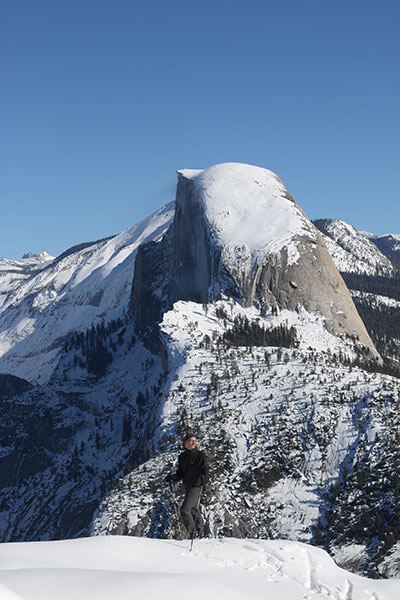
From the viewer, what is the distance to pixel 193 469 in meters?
23.0

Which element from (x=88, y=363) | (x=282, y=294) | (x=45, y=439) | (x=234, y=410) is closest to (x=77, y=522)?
(x=234, y=410)

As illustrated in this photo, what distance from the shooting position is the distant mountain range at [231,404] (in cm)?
6881

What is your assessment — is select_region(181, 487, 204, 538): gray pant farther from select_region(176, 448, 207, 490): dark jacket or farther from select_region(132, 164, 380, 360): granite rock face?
select_region(132, 164, 380, 360): granite rock face

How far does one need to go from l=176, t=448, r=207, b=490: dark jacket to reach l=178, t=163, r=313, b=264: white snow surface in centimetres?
13101

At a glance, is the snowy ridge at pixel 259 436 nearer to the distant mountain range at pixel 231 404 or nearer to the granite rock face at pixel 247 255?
the distant mountain range at pixel 231 404

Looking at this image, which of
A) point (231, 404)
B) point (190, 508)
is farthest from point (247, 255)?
point (190, 508)

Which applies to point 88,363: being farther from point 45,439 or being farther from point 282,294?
point 282,294

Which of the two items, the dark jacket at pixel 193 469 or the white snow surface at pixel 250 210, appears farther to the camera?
the white snow surface at pixel 250 210

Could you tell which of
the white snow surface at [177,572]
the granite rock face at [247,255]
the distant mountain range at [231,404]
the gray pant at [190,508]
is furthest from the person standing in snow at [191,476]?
the granite rock face at [247,255]

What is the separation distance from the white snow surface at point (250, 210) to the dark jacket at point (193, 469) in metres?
131

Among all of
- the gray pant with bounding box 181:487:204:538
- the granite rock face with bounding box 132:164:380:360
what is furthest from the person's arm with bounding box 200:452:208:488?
the granite rock face with bounding box 132:164:380:360

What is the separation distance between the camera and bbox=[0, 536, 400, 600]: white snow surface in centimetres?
1567

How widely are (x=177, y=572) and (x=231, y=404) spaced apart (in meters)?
74.4

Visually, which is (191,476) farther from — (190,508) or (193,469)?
(190,508)
